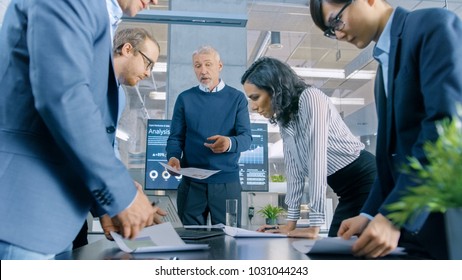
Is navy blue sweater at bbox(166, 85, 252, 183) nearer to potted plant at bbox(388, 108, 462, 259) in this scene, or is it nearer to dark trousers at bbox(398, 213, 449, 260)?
Answer: dark trousers at bbox(398, 213, 449, 260)

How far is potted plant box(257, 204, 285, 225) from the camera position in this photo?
3589 millimetres

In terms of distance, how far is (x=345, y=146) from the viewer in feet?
5.05

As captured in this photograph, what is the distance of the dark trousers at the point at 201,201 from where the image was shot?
2082mm

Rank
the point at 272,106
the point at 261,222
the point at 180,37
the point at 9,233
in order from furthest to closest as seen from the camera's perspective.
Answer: the point at 180,37 < the point at 261,222 < the point at 272,106 < the point at 9,233

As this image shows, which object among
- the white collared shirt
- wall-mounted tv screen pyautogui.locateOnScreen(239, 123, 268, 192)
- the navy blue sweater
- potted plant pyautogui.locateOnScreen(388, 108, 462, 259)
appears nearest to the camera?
potted plant pyautogui.locateOnScreen(388, 108, 462, 259)

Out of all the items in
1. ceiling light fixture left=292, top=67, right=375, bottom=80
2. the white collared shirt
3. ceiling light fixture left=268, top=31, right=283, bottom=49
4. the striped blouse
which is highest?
ceiling light fixture left=268, top=31, right=283, bottom=49

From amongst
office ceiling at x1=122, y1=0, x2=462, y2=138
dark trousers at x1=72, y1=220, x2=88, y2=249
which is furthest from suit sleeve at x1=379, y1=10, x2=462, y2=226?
office ceiling at x1=122, y1=0, x2=462, y2=138

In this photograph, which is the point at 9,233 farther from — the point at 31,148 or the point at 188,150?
the point at 188,150

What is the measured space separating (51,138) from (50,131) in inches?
1.7

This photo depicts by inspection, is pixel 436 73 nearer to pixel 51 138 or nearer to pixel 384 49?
pixel 384 49

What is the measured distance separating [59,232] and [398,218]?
63 centimetres

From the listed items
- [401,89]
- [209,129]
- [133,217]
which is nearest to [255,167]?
[209,129]

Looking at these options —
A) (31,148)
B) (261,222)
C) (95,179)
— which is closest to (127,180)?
(95,179)

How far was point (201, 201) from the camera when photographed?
2090mm
